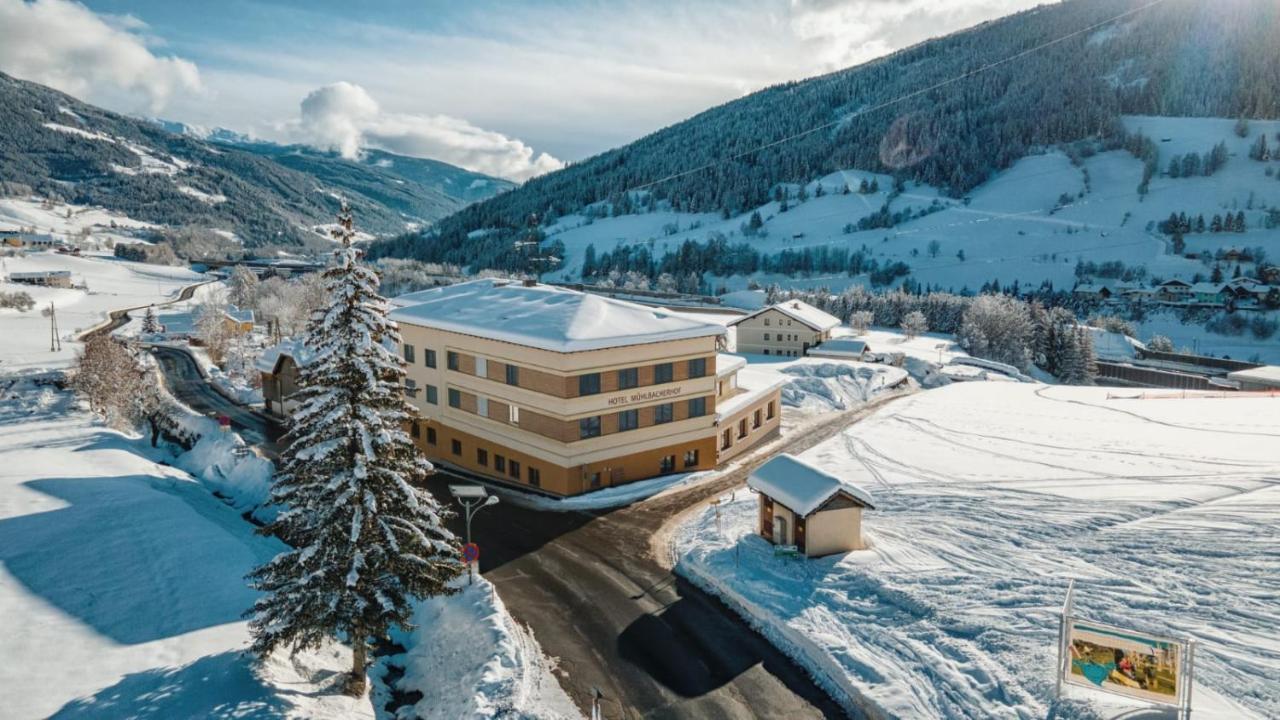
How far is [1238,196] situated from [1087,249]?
169 feet

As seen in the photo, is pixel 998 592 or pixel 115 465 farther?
pixel 115 465

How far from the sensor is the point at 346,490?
17.8m

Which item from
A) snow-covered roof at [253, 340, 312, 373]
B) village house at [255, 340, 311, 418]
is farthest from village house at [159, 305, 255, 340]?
village house at [255, 340, 311, 418]

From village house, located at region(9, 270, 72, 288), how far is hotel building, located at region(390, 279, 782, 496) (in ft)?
467

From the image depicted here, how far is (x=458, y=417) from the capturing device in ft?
132

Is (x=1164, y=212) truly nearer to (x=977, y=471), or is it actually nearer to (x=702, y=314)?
(x=702, y=314)

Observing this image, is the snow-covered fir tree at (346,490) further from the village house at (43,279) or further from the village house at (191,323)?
the village house at (43,279)

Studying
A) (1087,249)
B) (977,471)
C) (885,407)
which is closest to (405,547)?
(977,471)

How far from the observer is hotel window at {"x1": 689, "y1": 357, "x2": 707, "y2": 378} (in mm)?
38719

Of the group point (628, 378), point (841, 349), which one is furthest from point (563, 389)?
point (841, 349)

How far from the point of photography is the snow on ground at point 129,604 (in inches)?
647

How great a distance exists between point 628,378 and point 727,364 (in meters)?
11.2

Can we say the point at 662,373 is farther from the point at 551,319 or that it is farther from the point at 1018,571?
the point at 1018,571

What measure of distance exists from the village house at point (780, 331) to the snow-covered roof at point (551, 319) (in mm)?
55727
